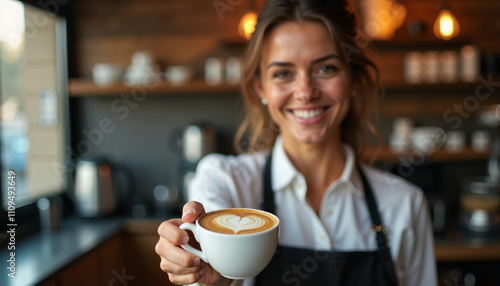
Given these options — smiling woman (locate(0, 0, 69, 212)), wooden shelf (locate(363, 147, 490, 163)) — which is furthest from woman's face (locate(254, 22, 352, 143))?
smiling woman (locate(0, 0, 69, 212))

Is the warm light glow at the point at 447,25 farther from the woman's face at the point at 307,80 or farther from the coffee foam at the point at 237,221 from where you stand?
the coffee foam at the point at 237,221

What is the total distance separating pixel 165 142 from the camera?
124 inches

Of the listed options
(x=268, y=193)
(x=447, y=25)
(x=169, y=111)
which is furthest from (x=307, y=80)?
(x=169, y=111)

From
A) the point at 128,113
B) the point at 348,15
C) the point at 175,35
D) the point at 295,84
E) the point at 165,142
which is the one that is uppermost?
the point at 175,35

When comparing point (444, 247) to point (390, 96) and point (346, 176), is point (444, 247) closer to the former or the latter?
point (390, 96)

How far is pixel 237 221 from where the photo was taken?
0.70 m

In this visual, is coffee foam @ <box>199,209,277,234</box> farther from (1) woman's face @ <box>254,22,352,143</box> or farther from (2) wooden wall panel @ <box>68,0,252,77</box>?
(2) wooden wall panel @ <box>68,0,252,77</box>

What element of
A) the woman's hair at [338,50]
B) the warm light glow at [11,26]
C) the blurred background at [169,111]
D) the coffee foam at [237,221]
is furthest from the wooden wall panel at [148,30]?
the coffee foam at [237,221]

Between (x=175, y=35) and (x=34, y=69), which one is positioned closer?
(x=34, y=69)

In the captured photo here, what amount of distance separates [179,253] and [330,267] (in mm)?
613

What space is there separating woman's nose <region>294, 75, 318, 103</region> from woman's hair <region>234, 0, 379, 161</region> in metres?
0.13

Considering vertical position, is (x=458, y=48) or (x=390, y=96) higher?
(x=458, y=48)

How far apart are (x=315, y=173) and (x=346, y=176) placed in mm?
94

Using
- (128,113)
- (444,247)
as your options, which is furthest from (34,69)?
(444,247)
